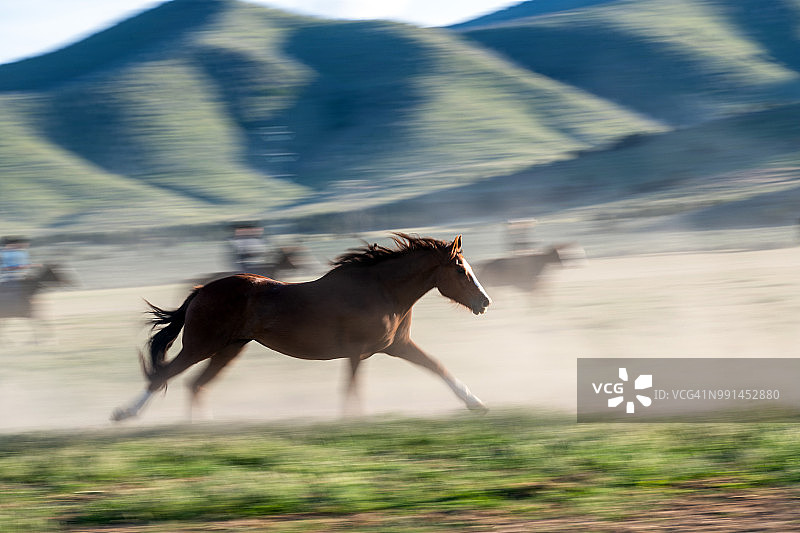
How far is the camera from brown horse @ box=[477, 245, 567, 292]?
1580 cm

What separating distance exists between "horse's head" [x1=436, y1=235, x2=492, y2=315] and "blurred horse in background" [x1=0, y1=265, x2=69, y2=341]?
9369 mm

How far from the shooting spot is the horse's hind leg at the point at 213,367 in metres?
7.60

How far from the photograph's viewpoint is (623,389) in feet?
26.0

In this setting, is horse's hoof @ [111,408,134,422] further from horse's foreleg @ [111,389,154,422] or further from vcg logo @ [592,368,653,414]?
vcg logo @ [592,368,653,414]

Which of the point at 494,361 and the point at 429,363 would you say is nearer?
the point at 429,363

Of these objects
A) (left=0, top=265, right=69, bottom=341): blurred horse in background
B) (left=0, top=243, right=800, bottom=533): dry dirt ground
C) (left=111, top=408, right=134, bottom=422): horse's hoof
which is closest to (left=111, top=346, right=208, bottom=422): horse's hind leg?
(left=111, top=408, right=134, bottom=422): horse's hoof

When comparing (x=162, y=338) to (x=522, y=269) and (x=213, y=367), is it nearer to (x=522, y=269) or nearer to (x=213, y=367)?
(x=213, y=367)

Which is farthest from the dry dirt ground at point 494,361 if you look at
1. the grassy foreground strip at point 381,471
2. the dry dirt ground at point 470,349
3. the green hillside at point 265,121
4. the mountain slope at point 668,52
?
the mountain slope at point 668,52

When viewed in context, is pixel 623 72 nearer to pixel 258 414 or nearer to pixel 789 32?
pixel 789 32

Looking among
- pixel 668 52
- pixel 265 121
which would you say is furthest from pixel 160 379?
pixel 668 52

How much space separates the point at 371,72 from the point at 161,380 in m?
85.0

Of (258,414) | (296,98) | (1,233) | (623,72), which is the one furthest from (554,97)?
(258,414)

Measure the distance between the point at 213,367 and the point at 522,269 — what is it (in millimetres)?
8962

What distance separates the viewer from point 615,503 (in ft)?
16.5
